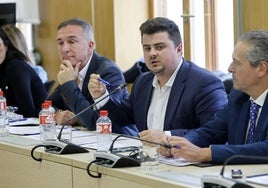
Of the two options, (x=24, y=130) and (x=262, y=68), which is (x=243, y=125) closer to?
(x=262, y=68)

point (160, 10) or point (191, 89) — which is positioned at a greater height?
point (160, 10)

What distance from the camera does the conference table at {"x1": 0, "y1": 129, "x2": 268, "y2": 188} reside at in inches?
94.9

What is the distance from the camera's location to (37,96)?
5.04m

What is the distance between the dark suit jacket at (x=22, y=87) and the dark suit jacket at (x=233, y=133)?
6.59ft

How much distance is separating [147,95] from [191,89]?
1.09ft

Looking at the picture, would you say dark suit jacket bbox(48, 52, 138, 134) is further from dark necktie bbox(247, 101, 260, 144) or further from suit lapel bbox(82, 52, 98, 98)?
dark necktie bbox(247, 101, 260, 144)

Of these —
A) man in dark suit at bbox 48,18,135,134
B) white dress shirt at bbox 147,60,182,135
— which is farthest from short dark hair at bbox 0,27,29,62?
white dress shirt at bbox 147,60,182,135

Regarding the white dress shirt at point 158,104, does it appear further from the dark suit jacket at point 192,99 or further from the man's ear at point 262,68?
the man's ear at point 262,68

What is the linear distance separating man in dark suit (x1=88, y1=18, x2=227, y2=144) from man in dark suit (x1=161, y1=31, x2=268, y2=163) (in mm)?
290

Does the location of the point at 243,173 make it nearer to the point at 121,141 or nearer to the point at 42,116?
the point at 121,141

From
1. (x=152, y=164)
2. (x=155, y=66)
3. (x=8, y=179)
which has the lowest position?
(x=8, y=179)

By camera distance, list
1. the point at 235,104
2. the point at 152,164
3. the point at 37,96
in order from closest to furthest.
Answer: the point at 152,164
the point at 235,104
the point at 37,96

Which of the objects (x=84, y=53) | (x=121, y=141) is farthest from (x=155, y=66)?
(x=84, y=53)

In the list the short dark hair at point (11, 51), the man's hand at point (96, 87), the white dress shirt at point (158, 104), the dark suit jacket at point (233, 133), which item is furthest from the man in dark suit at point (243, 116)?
the short dark hair at point (11, 51)
